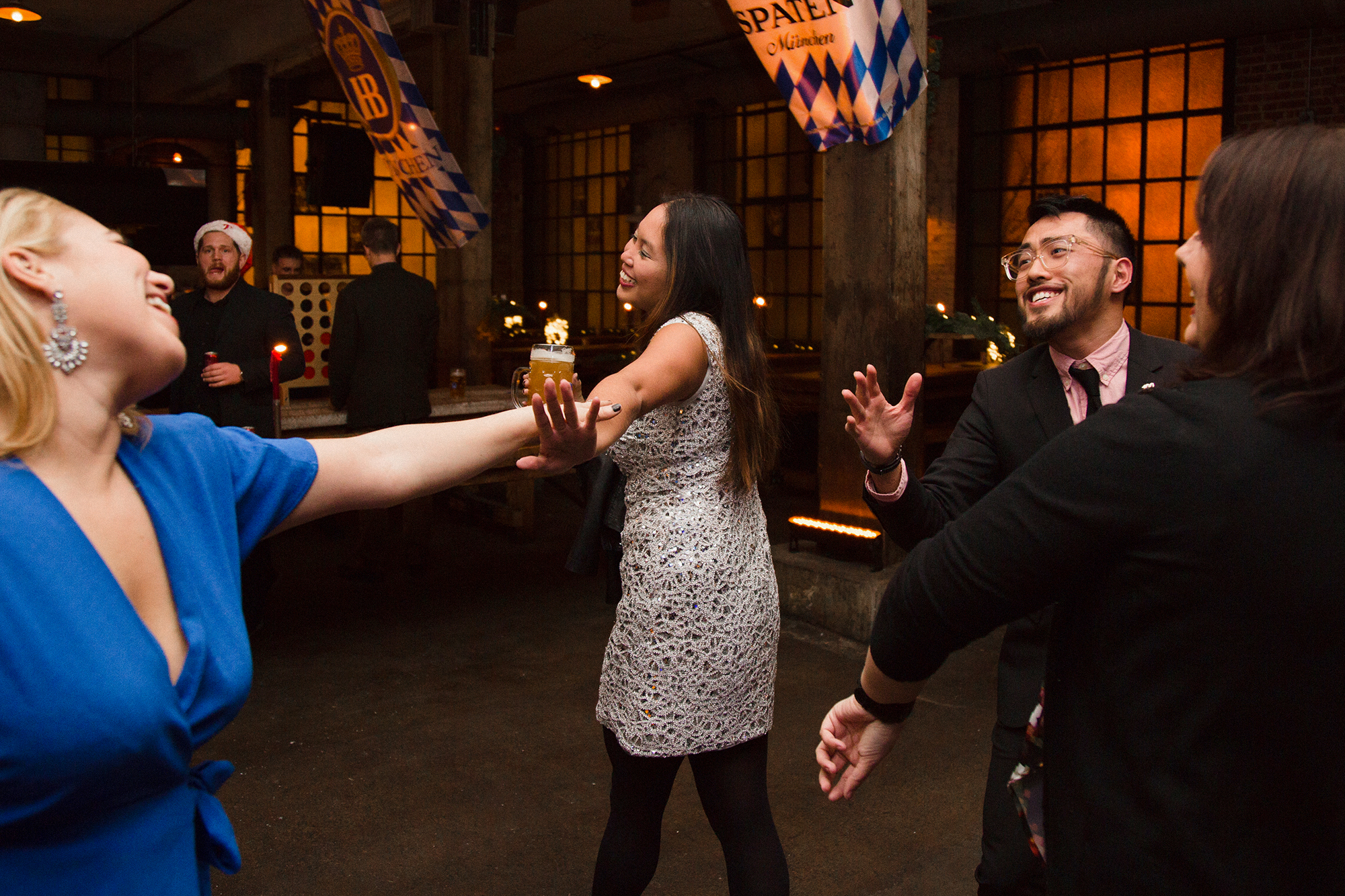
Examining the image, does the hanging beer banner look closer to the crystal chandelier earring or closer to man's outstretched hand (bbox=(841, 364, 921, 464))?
man's outstretched hand (bbox=(841, 364, 921, 464))

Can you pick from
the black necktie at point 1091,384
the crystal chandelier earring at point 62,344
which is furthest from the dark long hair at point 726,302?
the crystal chandelier earring at point 62,344

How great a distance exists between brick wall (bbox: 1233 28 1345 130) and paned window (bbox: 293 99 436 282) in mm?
8398

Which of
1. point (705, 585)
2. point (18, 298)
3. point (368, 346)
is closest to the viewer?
point (18, 298)

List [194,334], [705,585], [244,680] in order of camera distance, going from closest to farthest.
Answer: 1. [244,680]
2. [705,585]
3. [194,334]

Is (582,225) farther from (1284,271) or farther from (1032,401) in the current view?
(1284,271)

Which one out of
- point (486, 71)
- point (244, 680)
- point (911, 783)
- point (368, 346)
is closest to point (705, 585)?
point (244, 680)

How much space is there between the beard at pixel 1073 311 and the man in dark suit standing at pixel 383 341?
10.1ft

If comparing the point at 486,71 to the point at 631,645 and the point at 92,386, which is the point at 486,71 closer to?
the point at 631,645

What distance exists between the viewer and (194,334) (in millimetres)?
4043

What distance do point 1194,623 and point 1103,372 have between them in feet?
3.83

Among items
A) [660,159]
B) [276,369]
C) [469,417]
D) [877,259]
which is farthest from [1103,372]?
[660,159]

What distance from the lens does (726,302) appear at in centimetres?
198

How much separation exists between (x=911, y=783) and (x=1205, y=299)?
2.39 meters

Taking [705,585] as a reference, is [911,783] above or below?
below
